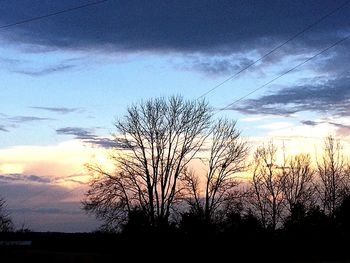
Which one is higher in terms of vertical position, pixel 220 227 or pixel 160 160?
pixel 160 160

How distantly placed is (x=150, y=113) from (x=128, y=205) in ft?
33.3

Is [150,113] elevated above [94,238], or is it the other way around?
[150,113]

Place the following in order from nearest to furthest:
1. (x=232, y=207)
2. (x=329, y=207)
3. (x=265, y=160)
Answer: (x=232, y=207) < (x=329, y=207) < (x=265, y=160)

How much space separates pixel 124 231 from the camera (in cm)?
3894

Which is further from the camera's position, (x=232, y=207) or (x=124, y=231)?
(x=232, y=207)

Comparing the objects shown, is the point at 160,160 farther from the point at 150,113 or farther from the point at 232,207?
the point at 232,207

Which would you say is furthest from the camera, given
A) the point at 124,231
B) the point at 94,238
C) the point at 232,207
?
the point at 232,207

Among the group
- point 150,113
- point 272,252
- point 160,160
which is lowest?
point 272,252

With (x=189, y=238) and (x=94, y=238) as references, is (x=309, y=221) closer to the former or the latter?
(x=189, y=238)

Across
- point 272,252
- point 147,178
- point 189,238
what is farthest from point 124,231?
point 147,178

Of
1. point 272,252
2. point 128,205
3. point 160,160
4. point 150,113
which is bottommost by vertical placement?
point 272,252

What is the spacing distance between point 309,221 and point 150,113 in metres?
23.5

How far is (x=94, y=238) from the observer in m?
47.8

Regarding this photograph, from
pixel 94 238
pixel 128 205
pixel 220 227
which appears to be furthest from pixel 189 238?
pixel 128 205
